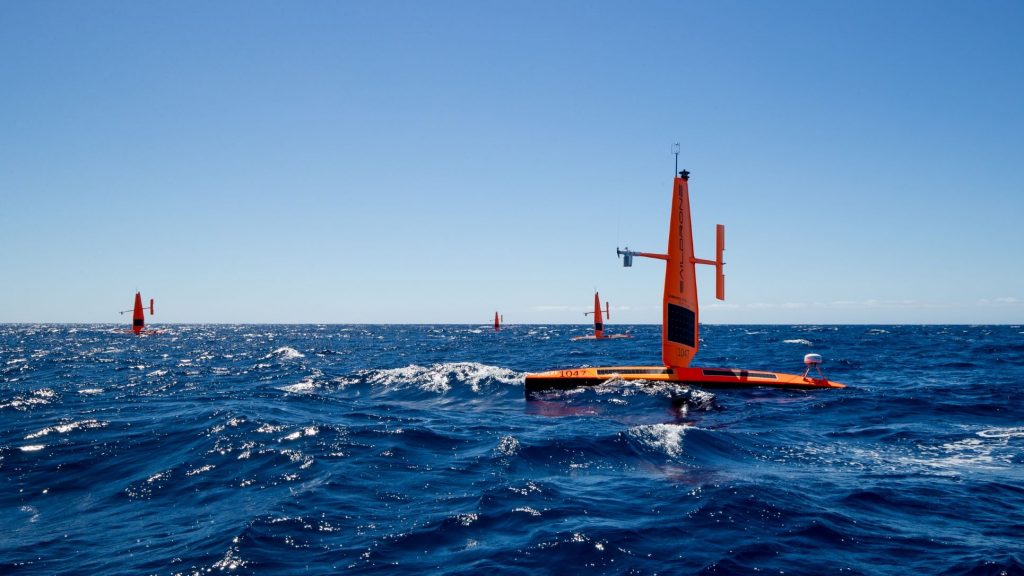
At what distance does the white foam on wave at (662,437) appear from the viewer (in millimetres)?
12824

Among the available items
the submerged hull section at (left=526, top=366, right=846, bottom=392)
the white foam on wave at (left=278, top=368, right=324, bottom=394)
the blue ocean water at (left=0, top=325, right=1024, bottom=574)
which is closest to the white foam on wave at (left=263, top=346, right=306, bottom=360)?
the white foam on wave at (left=278, top=368, right=324, bottom=394)

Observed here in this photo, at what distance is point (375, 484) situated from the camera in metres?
10.2

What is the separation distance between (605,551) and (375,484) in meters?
4.64

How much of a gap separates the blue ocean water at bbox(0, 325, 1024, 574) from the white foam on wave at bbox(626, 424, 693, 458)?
0.09 meters

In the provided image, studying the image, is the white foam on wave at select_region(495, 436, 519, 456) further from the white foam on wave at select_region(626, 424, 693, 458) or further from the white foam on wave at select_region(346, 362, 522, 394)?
the white foam on wave at select_region(346, 362, 522, 394)

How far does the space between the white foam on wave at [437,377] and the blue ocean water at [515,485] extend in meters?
5.00

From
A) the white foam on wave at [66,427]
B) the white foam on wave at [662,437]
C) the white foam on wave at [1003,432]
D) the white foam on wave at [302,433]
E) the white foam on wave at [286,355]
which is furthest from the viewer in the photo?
the white foam on wave at [286,355]

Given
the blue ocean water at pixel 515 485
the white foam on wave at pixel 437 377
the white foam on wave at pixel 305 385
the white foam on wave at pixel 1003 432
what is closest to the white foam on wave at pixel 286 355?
the white foam on wave at pixel 305 385

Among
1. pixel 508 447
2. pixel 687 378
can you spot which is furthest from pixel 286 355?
pixel 508 447

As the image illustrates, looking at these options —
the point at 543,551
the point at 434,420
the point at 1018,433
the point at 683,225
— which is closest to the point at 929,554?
the point at 543,551

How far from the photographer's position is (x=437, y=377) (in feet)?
91.8

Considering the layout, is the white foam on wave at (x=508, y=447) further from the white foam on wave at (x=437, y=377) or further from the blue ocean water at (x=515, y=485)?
the white foam on wave at (x=437, y=377)

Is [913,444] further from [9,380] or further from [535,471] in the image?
[9,380]

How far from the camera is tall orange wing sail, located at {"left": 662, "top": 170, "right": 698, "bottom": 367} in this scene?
22.8 m
